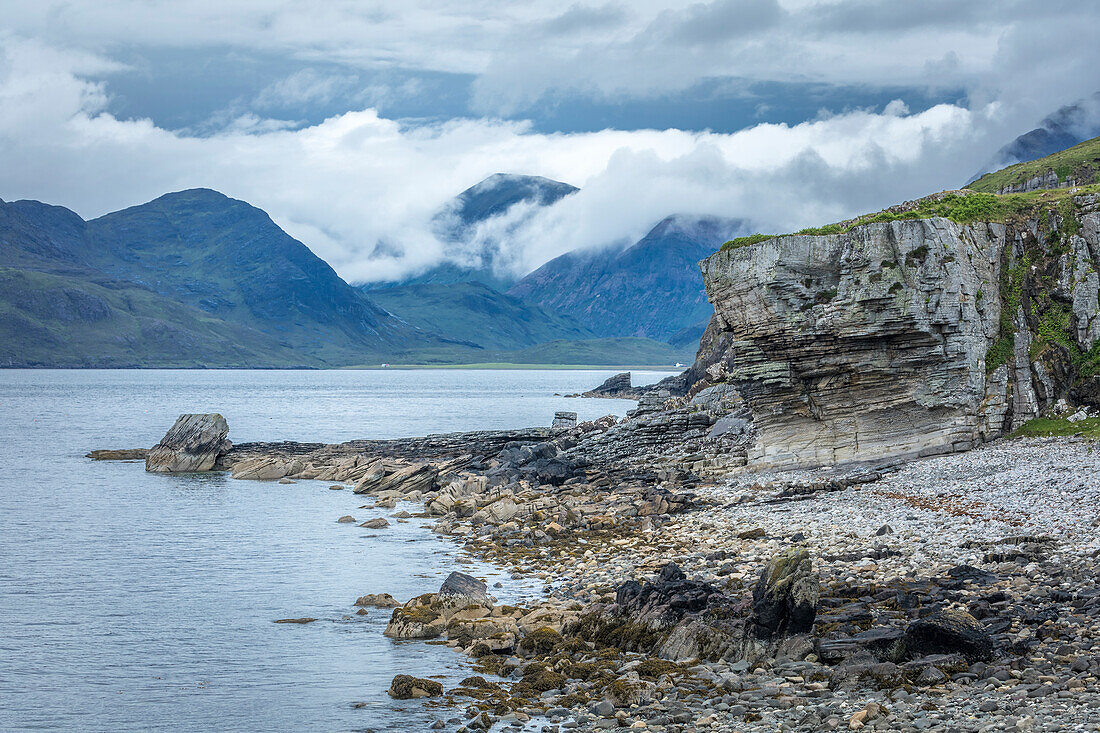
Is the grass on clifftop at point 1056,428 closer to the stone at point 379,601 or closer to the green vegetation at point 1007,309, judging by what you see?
the green vegetation at point 1007,309

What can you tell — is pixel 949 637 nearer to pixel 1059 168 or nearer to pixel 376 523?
A: pixel 376 523

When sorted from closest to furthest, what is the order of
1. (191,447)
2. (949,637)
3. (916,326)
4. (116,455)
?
(949,637), (916,326), (191,447), (116,455)

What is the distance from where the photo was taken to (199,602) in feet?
100

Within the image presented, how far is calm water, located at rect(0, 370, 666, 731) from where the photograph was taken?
68.2ft

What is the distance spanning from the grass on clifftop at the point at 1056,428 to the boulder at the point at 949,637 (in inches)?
926

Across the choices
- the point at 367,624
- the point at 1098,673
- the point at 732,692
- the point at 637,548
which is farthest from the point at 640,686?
the point at 637,548

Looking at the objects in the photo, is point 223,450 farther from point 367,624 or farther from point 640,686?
point 640,686

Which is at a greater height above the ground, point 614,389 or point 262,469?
point 614,389

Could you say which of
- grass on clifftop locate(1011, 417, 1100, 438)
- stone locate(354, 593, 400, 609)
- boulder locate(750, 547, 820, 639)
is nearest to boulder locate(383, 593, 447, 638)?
stone locate(354, 593, 400, 609)

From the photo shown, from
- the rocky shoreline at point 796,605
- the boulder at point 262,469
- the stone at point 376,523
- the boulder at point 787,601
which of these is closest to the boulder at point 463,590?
the rocky shoreline at point 796,605

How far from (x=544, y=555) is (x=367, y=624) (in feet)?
31.6

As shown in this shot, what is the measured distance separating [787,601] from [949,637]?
3676 millimetres

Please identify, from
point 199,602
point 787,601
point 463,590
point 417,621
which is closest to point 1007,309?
point 787,601

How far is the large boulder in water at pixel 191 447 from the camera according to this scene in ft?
231
